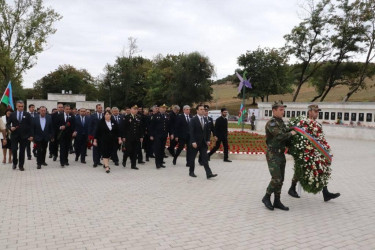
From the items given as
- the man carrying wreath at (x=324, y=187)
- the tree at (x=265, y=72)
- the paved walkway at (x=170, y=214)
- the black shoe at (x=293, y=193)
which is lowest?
the paved walkway at (x=170, y=214)

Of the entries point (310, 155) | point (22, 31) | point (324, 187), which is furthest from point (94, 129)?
point (22, 31)

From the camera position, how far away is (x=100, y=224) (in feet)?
17.3

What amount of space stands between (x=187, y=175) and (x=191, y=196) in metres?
2.52

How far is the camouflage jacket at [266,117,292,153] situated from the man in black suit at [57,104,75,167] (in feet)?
24.7

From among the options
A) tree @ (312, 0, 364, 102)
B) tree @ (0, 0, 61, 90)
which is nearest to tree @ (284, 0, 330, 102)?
tree @ (312, 0, 364, 102)

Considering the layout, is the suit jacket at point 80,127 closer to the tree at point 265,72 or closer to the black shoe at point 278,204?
the black shoe at point 278,204

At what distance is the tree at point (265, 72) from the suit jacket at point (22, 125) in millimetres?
61595

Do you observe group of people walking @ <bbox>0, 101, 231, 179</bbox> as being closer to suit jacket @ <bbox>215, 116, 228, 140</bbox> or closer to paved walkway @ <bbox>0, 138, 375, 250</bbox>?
suit jacket @ <bbox>215, 116, 228, 140</bbox>

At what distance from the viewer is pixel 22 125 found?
10.3 metres

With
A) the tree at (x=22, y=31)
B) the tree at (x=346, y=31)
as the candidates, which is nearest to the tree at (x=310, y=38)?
the tree at (x=346, y=31)

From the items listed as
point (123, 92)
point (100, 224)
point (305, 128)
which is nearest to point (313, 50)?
point (123, 92)

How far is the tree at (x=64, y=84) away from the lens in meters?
80.0

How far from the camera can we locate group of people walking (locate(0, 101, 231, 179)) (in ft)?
31.3

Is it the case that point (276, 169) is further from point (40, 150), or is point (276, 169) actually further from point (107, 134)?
point (40, 150)
